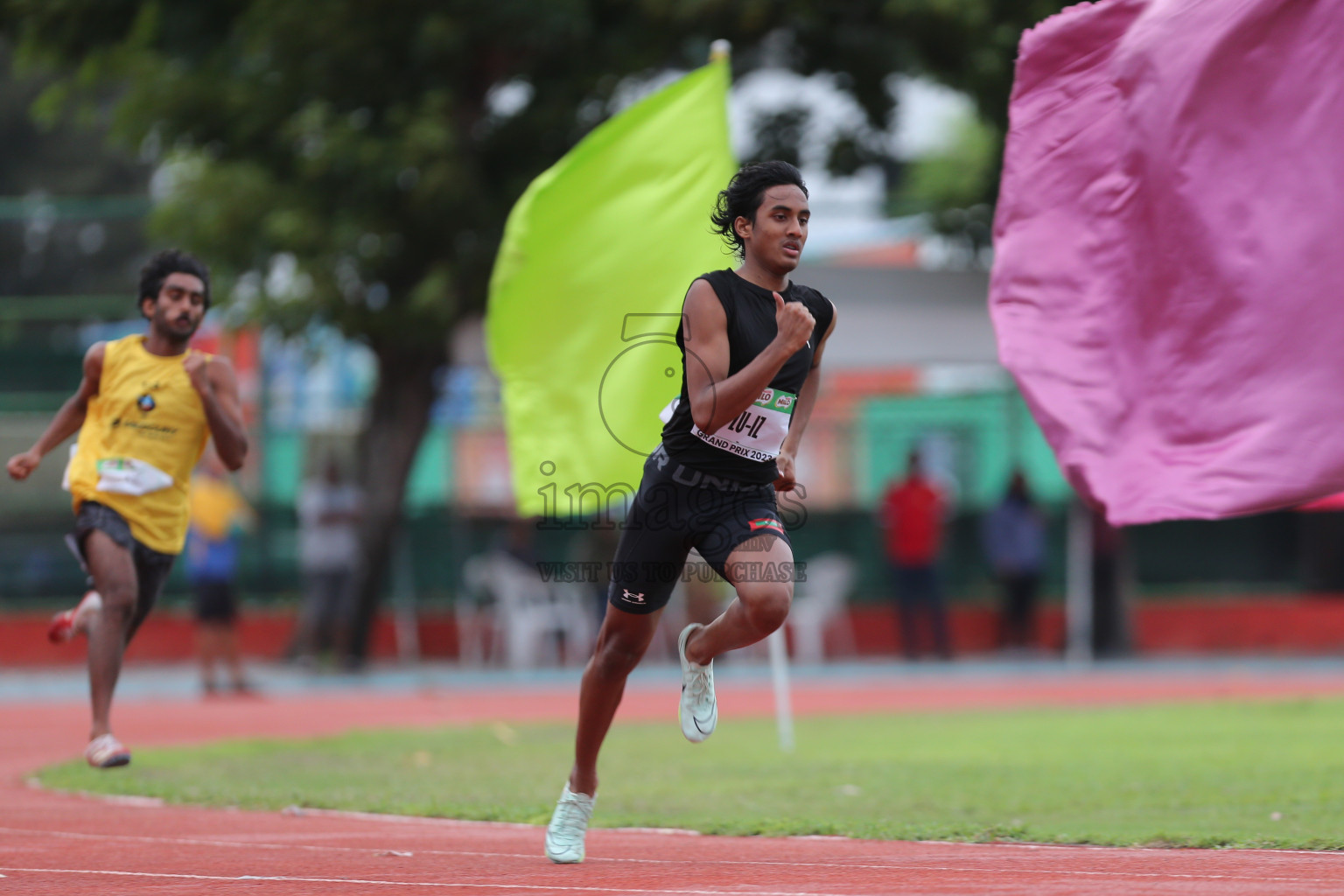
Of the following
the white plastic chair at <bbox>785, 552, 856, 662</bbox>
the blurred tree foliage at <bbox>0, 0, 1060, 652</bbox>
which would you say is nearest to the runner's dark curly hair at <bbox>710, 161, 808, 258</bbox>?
the blurred tree foliage at <bbox>0, 0, 1060, 652</bbox>

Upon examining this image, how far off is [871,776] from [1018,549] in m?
12.5

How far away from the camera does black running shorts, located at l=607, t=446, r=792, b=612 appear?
6.29m

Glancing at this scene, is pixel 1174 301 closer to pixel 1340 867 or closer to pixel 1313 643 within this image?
pixel 1340 867

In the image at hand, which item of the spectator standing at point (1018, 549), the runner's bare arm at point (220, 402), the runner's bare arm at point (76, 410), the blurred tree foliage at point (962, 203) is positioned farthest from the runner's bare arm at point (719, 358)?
the spectator standing at point (1018, 549)

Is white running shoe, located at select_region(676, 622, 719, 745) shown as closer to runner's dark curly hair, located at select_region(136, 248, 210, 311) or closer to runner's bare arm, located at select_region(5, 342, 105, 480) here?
runner's dark curly hair, located at select_region(136, 248, 210, 311)

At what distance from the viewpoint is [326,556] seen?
20.1 m

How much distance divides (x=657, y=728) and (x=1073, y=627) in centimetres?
954

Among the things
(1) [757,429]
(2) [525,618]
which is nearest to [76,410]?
(1) [757,429]

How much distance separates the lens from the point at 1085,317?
703 centimetres

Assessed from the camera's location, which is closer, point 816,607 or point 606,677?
point 606,677

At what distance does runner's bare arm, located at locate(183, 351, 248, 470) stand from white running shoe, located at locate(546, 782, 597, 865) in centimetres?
287

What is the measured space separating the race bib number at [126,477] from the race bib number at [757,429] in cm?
340

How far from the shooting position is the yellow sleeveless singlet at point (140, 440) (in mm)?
8531

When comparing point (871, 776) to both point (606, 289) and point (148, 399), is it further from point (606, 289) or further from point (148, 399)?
point (148, 399)
